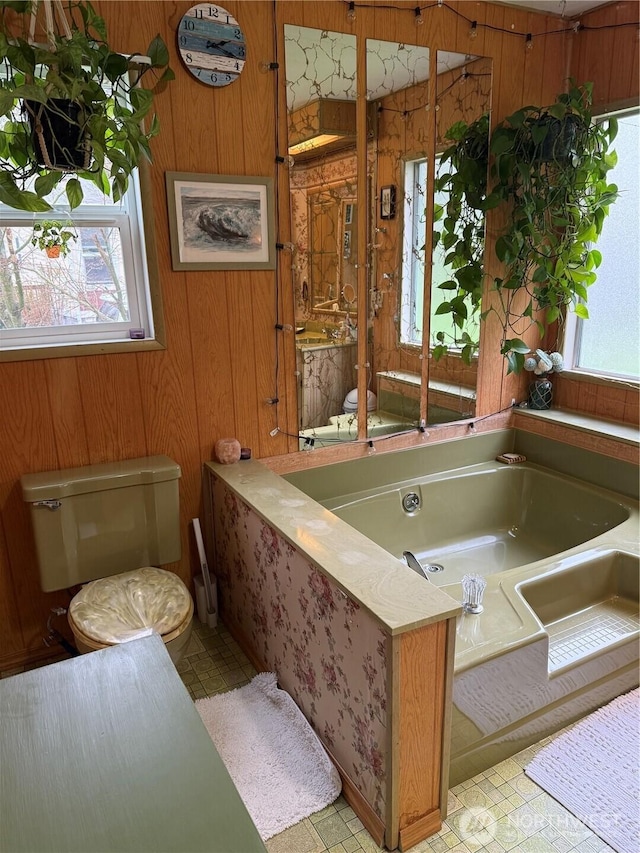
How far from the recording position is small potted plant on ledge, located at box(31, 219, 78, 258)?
6.68ft

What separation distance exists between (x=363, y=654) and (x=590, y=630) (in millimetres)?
1083

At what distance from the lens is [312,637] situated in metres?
1.75

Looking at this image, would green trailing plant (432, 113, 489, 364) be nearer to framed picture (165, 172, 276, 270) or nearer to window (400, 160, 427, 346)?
window (400, 160, 427, 346)

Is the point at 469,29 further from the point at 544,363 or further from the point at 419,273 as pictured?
the point at 544,363

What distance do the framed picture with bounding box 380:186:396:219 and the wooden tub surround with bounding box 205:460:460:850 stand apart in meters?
1.28

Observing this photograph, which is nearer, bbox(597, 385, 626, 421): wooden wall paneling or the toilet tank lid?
the toilet tank lid

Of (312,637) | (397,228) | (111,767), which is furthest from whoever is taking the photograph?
(397,228)

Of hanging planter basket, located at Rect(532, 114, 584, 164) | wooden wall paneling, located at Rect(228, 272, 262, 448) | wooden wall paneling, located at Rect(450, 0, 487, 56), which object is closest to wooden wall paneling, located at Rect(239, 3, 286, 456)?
wooden wall paneling, located at Rect(228, 272, 262, 448)

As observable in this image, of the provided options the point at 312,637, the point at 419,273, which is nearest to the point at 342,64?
the point at 419,273

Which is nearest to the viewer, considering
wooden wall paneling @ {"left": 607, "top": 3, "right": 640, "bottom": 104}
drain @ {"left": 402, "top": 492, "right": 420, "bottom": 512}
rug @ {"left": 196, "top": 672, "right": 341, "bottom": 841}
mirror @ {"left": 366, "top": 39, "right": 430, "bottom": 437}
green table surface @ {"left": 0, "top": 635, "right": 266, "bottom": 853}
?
green table surface @ {"left": 0, "top": 635, "right": 266, "bottom": 853}

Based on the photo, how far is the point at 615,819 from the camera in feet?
5.27

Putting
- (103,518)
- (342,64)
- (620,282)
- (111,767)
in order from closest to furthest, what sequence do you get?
1. (111,767)
2. (103,518)
3. (342,64)
4. (620,282)

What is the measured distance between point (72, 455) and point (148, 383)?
0.38 m

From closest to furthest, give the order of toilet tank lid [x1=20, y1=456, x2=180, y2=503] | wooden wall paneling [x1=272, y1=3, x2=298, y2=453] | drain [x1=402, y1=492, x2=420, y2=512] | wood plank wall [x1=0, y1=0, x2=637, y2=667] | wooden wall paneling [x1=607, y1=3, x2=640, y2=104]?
toilet tank lid [x1=20, y1=456, x2=180, y2=503] → wood plank wall [x1=0, y1=0, x2=637, y2=667] → wooden wall paneling [x1=272, y1=3, x2=298, y2=453] → wooden wall paneling [x1=607, y1=3, x2=640, y2=104] → drain [x1=402, y1=492, x2=420, y2=512]
